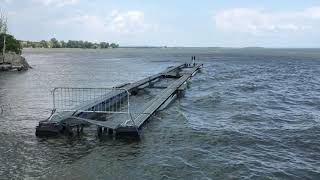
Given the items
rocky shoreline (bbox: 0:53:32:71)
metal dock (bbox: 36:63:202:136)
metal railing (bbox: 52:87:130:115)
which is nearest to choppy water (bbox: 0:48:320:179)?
metal dock (bbox: 36:63:202:136)

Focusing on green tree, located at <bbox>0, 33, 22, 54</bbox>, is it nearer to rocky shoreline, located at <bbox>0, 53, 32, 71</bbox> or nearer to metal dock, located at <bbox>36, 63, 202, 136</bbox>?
rocky shoreline, located at <bbox>0, 53, 32, 71</bbox>

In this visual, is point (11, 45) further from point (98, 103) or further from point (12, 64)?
point (98, 103)

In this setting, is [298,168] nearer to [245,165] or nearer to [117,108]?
[245,165]

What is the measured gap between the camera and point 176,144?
20375 mm

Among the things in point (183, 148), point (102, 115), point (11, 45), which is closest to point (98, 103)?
point (102, 115)

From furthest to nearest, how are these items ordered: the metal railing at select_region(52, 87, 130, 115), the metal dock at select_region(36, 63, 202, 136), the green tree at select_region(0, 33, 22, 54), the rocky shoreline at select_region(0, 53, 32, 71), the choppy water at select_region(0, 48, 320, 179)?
the green tree at select_region(0, 33, 22, 54) < the rocky shoreline at select_region(0, 53, 32, 71) < the metal railing at select_region(52, 87, 130, 115) < the metal dock at select_region(36, 63, 202, 136) < the choppy water at select_region(0, 48, 320, 179)

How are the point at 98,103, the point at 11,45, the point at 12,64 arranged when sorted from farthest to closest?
the point at 11,45
the point at 12,64
the point at 98,103

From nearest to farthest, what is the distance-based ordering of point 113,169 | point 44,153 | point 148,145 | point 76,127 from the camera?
point 113,169, point 44,153, point 148,145, point 76,127

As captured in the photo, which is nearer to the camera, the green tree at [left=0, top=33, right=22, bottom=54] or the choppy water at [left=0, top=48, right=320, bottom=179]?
the choppy water at [left=0, top=48, right=320, bottom=179]

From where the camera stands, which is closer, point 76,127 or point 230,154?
point 230,154

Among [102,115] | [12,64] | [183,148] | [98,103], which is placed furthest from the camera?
[12,64]

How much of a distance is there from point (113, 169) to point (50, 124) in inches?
230

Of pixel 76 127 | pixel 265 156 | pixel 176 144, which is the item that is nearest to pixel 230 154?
pixel 265 156

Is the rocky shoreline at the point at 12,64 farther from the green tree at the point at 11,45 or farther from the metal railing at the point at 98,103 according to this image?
the metal railing at the point at 98,103
